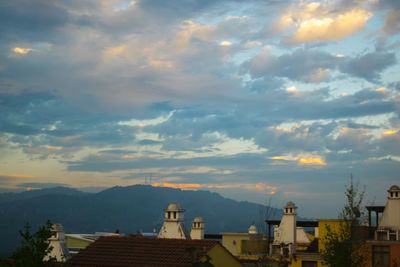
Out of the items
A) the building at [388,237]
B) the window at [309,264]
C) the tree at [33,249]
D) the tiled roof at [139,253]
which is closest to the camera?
the tree at [33,249]

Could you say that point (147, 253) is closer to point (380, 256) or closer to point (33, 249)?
point (33, 249)

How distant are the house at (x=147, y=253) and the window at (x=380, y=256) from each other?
499 inches

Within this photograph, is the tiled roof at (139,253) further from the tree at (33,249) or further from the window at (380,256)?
the window at (380,256)

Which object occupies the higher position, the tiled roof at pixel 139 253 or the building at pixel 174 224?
Answer: the building at pixel 174 224

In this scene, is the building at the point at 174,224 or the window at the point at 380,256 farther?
the building at the point at 174,224

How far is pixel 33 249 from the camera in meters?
22.3

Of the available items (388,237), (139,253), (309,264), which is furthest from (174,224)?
(388,237)

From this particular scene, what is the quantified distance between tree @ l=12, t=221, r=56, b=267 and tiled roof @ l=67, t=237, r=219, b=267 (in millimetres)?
14714

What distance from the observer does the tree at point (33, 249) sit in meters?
22.1

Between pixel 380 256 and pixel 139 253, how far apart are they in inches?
795

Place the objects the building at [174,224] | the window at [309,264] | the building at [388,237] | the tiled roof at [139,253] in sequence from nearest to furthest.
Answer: the tiled roof at [139,253] → the building at [388,237] → the window at [309,264] → the building at [174,224]

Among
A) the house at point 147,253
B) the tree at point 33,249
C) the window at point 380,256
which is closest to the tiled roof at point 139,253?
the house at point 147,253

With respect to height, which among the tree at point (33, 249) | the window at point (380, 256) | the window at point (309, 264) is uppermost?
the tree at point (33, 249)

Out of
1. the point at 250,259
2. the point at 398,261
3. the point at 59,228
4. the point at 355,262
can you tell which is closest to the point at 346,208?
the point at 355,262
